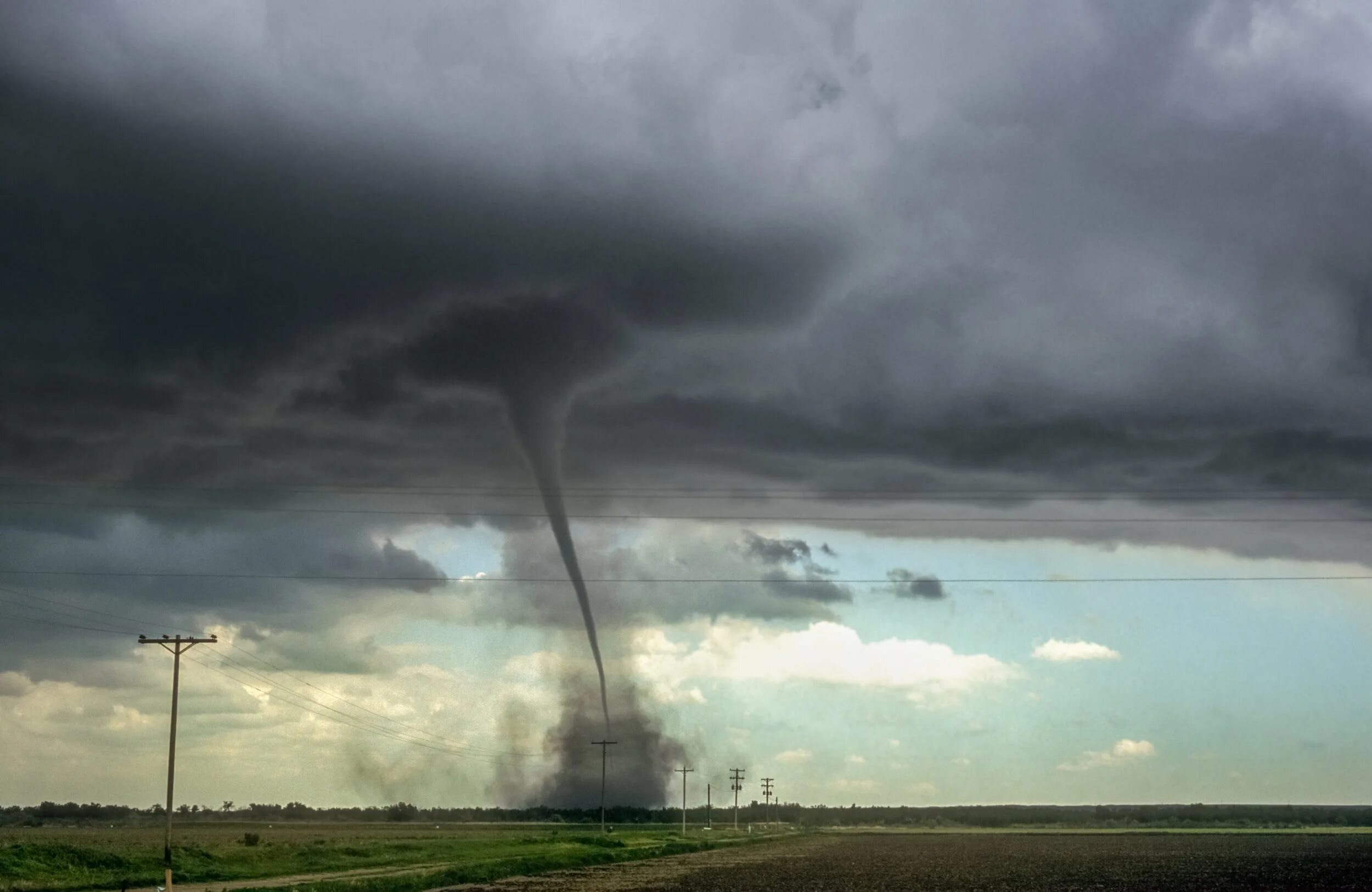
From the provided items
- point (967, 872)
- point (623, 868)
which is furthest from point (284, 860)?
point (967, 872)

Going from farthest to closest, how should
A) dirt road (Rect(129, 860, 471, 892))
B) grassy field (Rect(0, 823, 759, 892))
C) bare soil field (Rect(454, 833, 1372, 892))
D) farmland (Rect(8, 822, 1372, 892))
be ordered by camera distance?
bare soil field (Rect(454, 833, 1372, 892))
farmland (Rect(8, 822, 1372, 892))
grassy field (Rect(0, 823, 759, 892))
dirt road (Rect(129, 860, 471, 892))

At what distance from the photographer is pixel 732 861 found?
477 feet

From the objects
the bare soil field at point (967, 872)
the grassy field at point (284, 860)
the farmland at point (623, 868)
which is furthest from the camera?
the bare soil field at point (967, 872)

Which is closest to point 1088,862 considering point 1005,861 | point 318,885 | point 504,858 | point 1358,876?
point 1005,861

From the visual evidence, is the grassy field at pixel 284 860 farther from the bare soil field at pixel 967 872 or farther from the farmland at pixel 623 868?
the bare soil field at pixel 967 872

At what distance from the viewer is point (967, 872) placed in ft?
408

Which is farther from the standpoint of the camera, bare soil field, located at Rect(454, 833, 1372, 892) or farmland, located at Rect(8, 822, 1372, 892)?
bare soil field, located at Rect(454, 833, 1372, 892)

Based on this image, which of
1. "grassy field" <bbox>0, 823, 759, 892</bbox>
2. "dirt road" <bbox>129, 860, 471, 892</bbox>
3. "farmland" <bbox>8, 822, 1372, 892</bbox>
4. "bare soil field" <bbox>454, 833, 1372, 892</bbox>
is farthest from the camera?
"bare soil field" <bbox>454, 833, 1372, 892</bbox>

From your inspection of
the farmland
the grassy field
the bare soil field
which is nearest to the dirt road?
the farmland

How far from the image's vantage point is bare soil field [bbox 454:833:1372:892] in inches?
3868

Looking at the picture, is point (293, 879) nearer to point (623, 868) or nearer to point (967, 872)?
point (623, 868)

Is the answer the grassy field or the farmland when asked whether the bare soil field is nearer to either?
the farmland

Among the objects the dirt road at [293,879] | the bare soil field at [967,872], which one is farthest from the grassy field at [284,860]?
the bare soil field at [967,872]

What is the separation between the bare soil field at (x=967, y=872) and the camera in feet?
322
